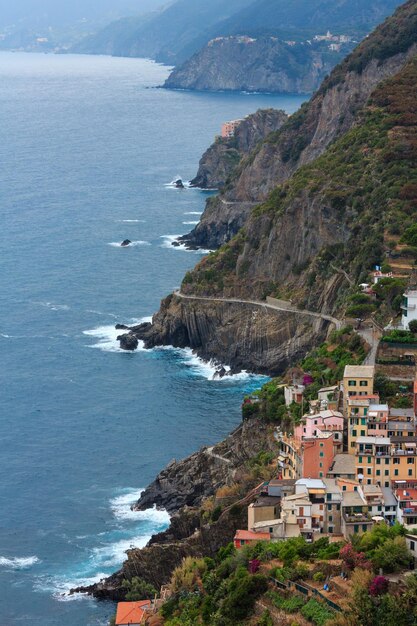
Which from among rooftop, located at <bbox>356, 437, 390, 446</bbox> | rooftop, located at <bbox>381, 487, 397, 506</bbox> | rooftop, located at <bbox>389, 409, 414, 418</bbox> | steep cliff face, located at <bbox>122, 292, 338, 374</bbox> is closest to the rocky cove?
steep cliff face, located at <bbox>122, 292, 338, 374</bbox>

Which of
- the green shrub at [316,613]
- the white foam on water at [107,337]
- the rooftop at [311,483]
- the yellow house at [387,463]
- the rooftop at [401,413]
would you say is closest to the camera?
the green shrub at [316,613]

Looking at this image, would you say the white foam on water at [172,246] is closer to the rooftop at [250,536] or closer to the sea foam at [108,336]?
the sea foam at [108,336]

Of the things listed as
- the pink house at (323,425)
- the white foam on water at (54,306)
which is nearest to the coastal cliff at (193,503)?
the pink house at (323,425)

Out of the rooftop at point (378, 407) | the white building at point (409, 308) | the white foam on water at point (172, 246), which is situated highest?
the white building at point (409, 308)

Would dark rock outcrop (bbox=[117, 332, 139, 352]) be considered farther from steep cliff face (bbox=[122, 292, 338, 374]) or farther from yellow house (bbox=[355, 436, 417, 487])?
yellow house (bbox=[355, 436, 417, 487])

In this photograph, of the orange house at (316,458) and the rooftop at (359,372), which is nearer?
the orange house at (316,458)

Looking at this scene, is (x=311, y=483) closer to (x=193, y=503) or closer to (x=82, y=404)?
(x=193, y=503)
